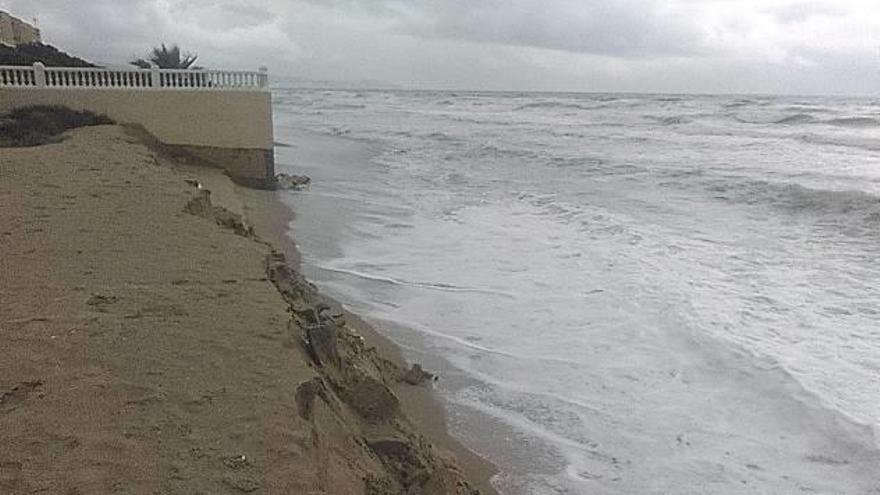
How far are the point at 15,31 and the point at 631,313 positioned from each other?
33164mm

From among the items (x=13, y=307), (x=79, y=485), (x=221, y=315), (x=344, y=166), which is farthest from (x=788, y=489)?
(x=344, y=166)

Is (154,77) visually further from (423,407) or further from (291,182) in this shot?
(423,407)

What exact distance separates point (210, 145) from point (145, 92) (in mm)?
1678

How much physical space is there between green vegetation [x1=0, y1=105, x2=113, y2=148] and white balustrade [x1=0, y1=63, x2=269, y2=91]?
62 centimetres

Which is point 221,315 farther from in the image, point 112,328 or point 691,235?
point 691,235

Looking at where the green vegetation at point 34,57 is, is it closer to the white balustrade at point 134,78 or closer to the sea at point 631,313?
the white balustrade at point 134,78

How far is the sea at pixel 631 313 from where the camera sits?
487 centimetres

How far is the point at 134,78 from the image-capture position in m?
15.3

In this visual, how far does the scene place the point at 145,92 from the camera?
15.0 meters

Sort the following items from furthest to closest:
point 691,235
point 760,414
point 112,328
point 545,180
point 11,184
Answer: point 545,180, point 691,235, point 11,184, point 760,414, point 112,328

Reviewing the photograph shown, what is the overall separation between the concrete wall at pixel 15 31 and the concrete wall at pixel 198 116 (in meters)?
15.0

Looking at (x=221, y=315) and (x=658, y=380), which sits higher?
(x=221, y=315)

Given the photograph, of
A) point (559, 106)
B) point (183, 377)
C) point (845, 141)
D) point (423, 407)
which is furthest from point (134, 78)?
point (559, 106)

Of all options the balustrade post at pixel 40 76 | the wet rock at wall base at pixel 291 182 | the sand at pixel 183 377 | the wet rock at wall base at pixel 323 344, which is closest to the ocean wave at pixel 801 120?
the wet rock at wall base at pixel 291 182
